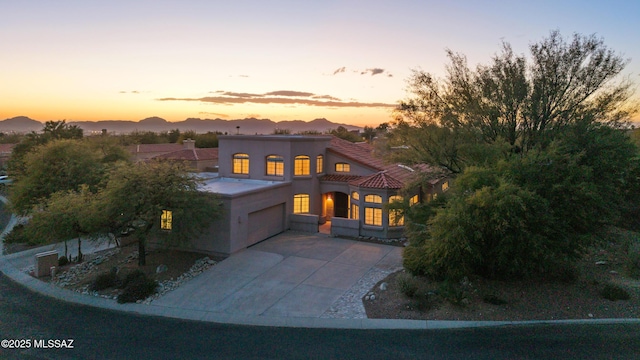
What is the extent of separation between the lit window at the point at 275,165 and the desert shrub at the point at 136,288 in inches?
472

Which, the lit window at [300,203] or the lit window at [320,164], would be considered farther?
the lit window at [320,164]

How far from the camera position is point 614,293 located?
48.9 feet

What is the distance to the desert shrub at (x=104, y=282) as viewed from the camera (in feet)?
58.8

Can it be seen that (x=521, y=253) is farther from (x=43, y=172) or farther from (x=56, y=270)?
(x=43, y=172)

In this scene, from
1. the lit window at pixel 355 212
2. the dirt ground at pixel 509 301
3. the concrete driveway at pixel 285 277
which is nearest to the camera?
the dirt ground at pixel 509 301

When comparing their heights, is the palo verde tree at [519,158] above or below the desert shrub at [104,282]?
above

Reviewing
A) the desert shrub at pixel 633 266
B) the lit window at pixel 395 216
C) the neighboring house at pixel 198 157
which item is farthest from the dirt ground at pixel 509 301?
the neighboring house at pixel 198 157

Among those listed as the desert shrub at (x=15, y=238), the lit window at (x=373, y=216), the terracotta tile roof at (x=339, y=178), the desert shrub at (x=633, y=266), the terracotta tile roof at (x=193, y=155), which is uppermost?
the terracotta tile roof at (x=193, y=155)

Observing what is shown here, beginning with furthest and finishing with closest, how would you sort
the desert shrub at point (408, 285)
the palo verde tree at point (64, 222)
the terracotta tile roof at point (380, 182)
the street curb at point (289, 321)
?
1. the terracotta tile roof at point (380, 182)
2. the palo verde tree at point (64, 222)
3. the desert shrub at point (408, 285)
4. the street curb at point (289, 321)

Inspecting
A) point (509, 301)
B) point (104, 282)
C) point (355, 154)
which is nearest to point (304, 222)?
point (355, 154)

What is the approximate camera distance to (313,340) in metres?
13.0

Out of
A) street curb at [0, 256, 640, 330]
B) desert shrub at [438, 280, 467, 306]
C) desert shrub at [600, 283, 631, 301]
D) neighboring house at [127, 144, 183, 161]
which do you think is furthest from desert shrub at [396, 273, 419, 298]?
neighboring house at [127, 144, 183, 161]

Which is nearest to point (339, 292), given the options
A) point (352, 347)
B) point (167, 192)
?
point (352, 347)

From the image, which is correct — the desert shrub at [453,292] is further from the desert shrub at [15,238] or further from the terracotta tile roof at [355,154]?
the desert shrub at [15,238]
